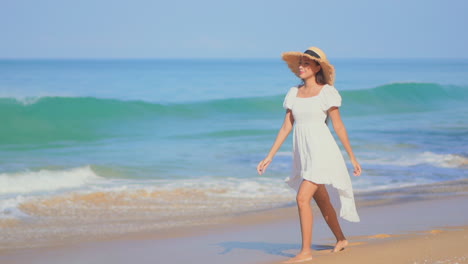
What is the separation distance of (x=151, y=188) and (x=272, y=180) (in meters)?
1.84

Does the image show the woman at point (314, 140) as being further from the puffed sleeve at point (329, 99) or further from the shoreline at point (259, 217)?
Result: the shoreline at point (259, 217)

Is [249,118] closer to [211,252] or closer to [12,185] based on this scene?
[12,185]

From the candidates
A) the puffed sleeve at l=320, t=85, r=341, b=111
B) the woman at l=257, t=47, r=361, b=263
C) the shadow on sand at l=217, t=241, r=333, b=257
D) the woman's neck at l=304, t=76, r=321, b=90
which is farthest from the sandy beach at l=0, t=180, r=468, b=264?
the woman's neck at l=304, t=76, r=321, b=90

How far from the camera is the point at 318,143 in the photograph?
16.9ft

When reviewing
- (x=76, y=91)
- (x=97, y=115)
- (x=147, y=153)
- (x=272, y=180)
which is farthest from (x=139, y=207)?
(x=76, y=91)

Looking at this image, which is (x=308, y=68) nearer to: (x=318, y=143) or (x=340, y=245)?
(x=318, y=143)

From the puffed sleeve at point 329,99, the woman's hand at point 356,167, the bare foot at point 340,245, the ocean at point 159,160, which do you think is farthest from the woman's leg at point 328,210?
the ocean at point 159,160

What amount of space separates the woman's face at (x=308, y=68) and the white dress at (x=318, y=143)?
15cm

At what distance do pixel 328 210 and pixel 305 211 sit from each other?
37 cm

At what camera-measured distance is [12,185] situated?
10.4 metres

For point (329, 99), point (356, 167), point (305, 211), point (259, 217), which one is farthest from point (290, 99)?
point (259, 217)

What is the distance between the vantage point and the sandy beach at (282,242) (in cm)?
525

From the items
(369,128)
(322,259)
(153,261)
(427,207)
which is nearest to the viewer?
(322,259)

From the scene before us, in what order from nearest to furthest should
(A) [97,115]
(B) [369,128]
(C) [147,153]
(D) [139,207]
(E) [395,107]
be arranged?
1. (D) [139,207]
2. (C) [147,153]
3. (B) [369,128]
4. (A) [97,115]
5. (E) [395,107]
